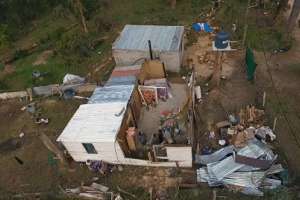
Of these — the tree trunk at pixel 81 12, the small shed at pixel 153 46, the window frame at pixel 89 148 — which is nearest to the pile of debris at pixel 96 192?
the window frame at pixel 89 148

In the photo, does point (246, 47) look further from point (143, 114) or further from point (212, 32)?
point (143, 114)

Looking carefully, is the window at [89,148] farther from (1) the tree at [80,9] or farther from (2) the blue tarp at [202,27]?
(1) the tree at [80,9]

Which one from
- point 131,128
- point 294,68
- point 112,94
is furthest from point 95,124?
point 294,68

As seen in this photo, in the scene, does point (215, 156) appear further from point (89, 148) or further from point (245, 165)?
point (89, 148)

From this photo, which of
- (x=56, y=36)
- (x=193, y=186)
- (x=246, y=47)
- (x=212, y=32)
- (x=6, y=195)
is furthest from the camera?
(x=56, y=36)

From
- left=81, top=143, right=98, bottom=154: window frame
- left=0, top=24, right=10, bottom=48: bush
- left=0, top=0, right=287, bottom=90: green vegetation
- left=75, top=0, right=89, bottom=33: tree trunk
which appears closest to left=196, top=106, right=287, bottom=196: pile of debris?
left=81, top=143, right=98, bottom=154: window frame

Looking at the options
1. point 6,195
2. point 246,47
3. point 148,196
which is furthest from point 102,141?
point 246,47

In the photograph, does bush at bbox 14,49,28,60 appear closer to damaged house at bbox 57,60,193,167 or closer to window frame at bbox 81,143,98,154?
damaged house at bbox 57,60,193,167
